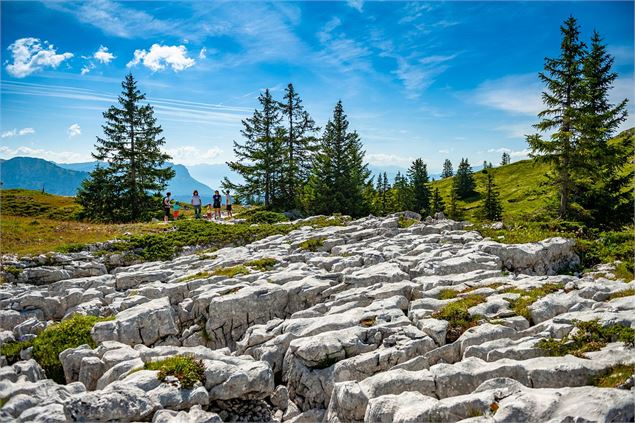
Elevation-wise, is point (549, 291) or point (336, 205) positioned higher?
point (336, 205)

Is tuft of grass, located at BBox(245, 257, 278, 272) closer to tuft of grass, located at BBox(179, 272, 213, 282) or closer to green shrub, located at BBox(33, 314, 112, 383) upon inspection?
tuft of grass, located at BBox(179, 272, 213, 282)

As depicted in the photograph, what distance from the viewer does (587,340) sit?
37.5 feet

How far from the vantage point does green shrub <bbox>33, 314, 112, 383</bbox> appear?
14.8 m

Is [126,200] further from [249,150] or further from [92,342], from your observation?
[92,342]

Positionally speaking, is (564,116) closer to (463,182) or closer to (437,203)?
(437,203)

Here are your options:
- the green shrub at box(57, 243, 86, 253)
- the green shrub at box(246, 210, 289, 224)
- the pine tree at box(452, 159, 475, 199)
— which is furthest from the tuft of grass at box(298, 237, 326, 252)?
the pine tree at box(452, 159, 475, 199)

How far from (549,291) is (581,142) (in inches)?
838

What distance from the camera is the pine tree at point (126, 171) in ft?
165

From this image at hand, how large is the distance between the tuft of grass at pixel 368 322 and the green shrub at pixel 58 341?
37.9 ft

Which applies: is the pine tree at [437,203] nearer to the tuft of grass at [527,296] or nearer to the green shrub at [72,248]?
the tuft of grass at [527,296]

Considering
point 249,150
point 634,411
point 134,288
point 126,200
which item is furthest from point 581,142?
point 126,200

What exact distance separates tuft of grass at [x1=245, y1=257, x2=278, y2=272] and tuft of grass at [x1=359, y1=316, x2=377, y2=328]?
1017cm

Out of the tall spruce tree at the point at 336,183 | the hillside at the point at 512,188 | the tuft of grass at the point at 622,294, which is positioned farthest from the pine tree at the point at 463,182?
the tuft of grass at the point at 622,294

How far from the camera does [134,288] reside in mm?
23047
